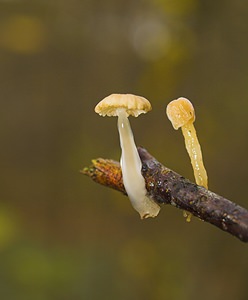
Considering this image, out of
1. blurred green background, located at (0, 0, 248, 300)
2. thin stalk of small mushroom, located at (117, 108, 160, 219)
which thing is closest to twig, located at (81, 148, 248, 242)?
thin stalk of small mushroom, located at (117, 108, 160, 219)

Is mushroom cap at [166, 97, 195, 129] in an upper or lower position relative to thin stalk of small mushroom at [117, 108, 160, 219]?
upper

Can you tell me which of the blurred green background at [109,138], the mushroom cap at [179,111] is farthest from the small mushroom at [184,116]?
the blurred green background at [109,138]

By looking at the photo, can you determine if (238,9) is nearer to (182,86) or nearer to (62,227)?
(182,86)

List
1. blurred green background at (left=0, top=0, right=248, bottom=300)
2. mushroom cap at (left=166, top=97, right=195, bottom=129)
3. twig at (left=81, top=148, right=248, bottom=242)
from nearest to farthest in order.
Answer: twig at (left=81, top=148, right=248, bottom=242), mushroom cap at (left=166, top=97, right=195, bottom=129), blurred green background at (left=0, top=0, right=248, bottom=300)

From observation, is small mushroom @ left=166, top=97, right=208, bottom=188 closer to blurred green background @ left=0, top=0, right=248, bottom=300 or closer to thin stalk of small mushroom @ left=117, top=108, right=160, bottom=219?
thin stalk of small mushroom @ left=117, top=108, right=160, bottom=219

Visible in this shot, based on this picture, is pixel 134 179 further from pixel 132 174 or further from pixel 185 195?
pixel 185 195

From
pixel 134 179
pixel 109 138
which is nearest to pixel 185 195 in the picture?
pixel 134 179

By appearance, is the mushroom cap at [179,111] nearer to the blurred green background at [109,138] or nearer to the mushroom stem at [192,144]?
the mushroom stem at [192,144]
